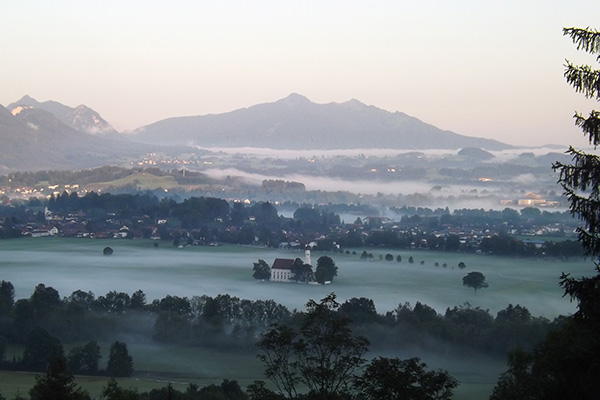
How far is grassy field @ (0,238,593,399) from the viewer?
81.7ft

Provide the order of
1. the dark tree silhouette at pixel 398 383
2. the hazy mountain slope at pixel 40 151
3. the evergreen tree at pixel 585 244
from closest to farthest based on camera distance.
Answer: the evergreen tree at pixel 585 244, the dark tree silhouette at pixel 398 383, the hazy mountain slope at pixel 40 151

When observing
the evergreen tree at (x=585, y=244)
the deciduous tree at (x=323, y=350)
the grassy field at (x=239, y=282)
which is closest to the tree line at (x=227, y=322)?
the grassy field at (x=239, y=282)

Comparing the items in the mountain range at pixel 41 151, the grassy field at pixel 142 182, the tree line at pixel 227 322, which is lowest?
the tree line at pixel 227 322

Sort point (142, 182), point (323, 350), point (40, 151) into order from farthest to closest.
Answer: point (40, 151), point (142, 182), point (323, 350)

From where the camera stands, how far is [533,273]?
45094mm

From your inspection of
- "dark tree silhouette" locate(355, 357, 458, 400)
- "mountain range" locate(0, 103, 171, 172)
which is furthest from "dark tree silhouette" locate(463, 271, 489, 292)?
"mountain range" locate(0, 103, 171, 172)

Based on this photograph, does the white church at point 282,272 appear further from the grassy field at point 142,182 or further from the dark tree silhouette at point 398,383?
the grassy field at point 142,182

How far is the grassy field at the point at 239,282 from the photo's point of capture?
24891 mm

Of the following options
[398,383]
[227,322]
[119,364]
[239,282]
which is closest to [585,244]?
[398,383]

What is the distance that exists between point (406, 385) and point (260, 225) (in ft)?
206

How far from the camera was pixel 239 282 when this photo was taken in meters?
42.5

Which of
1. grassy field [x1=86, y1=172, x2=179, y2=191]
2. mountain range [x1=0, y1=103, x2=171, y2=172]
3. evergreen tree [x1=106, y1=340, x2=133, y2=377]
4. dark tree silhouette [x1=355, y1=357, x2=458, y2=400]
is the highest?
mountain range [x1=0, y1=103, x2=171, y2=172]

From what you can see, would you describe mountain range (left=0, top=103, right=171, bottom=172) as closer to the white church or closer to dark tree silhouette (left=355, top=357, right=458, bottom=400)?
the white church

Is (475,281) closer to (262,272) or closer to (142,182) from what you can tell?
(262,272)
